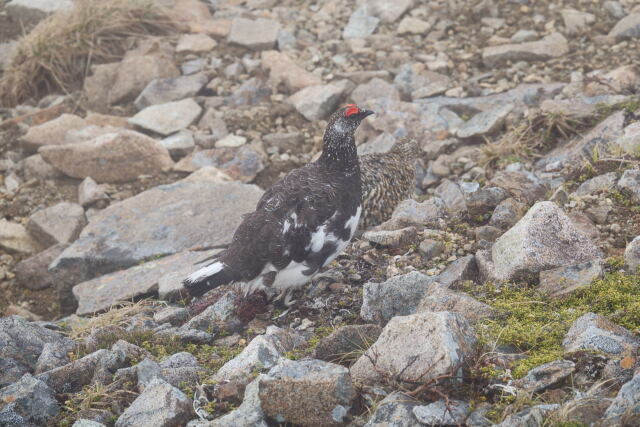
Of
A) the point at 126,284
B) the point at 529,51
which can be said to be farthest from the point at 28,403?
the point at 529,51

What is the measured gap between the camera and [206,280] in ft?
15.0

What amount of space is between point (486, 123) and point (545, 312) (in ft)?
12.6

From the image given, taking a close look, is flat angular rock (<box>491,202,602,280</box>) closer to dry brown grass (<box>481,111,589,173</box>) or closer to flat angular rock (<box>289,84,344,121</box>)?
dry brown grass (<box>481,111,589,173</box>)

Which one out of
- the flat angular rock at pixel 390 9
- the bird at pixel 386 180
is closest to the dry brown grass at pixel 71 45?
the flat angular rock at pixel 390 9

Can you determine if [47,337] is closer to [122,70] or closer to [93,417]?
[93,417]

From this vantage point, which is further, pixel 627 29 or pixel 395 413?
pixel 627 29

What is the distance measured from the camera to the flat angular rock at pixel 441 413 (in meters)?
2.86

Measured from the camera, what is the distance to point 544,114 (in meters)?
6.74

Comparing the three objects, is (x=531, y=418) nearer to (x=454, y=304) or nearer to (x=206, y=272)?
(x=454, y=304)

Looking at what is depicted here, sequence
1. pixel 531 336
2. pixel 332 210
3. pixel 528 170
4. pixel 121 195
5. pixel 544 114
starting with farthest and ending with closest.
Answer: pixel 121 195 < pixel 544 114 < pixel 528 170 < pixel 332 210 < pixel 531 336

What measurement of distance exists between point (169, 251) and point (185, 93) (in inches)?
128

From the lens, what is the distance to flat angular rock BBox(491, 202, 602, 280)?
4.17 m

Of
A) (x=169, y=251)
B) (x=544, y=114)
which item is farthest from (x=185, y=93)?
(x=544, y=114)

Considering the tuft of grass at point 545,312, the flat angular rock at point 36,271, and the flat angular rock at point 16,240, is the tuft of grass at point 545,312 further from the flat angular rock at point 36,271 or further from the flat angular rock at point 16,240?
the flat angular rock at point 16,240
